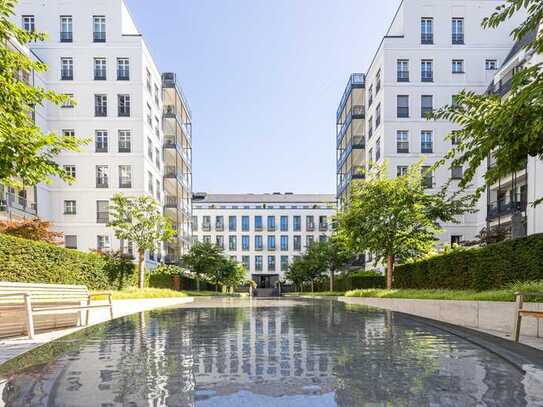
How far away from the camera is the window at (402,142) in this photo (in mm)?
37656

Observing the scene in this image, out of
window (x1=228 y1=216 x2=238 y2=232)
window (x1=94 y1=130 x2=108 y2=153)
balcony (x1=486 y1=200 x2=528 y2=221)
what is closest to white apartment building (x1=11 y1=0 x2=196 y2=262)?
window (x1=94 y1=130 x2=108 y2=153)

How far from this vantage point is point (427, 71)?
126 feet

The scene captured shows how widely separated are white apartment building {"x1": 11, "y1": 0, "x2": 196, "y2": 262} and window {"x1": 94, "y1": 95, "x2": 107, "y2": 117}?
0.26ft

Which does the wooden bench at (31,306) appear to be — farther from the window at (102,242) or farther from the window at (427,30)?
the window at (427,30)

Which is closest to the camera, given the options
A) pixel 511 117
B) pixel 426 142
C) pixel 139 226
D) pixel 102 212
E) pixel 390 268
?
pixel 511 117

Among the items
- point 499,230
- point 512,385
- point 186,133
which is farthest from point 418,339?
point 186,133

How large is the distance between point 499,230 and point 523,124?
21969 mm

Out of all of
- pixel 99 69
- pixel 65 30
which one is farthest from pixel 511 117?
pixel 65 30

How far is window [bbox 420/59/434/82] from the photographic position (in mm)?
38500

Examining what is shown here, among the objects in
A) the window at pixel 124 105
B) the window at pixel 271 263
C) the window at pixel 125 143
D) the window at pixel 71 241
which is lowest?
the window at pixel 271 263

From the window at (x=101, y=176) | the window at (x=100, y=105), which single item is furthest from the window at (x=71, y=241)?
the window at (x=100, y=105)

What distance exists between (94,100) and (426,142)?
2870 centimetres

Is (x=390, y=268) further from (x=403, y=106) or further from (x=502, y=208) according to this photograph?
(x=403, y=106)

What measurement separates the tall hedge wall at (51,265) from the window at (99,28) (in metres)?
23.4
